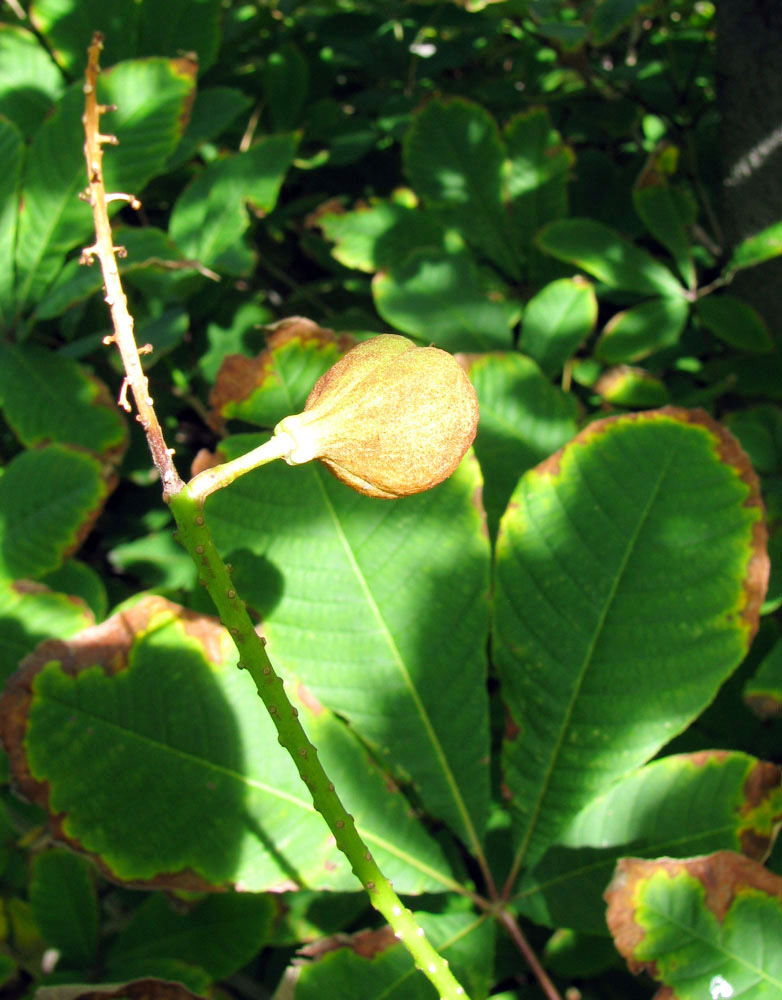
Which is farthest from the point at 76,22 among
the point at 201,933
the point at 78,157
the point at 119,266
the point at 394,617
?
the point at 201,933

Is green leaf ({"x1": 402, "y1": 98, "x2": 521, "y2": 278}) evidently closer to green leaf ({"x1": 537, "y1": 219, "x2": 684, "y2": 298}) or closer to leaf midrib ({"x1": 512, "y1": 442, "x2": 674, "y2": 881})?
green leaf ({"x1": 537, "y1": 219, "x2": 684, "y2": 298})

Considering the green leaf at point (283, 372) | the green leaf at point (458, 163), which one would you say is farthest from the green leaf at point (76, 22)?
the green leaf at point (283, 372)

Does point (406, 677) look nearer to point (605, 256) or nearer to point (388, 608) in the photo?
point (388, 608)

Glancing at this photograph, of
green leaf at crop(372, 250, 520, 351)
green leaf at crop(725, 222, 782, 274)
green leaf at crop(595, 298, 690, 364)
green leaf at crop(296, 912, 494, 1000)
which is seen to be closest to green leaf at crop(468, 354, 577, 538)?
green leaf at crop(372, 250, 520, 351)

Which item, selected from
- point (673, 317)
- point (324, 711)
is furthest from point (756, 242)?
point (324, 711)

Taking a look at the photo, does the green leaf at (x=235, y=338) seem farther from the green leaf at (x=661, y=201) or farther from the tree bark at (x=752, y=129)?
the tree bark at (x=752, y=129)
